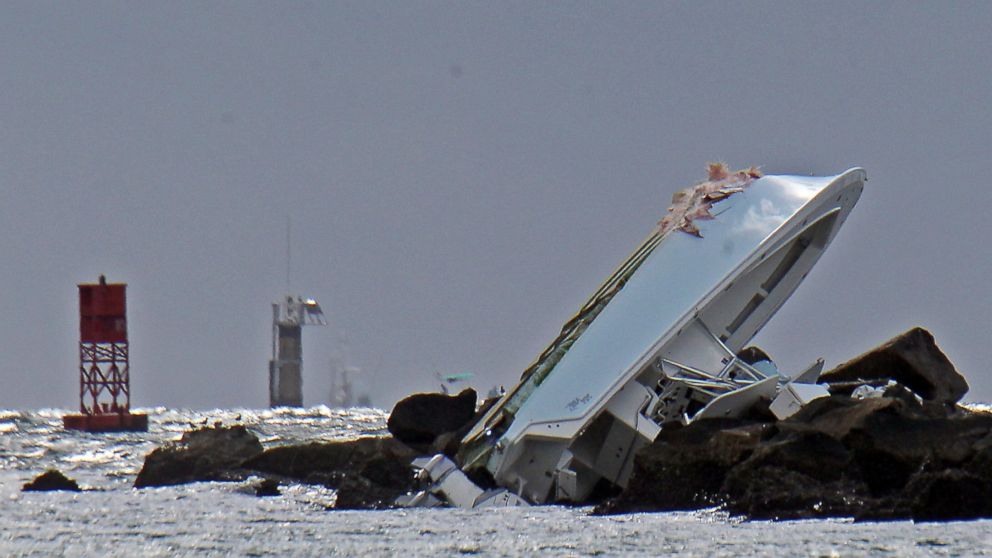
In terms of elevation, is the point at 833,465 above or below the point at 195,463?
above

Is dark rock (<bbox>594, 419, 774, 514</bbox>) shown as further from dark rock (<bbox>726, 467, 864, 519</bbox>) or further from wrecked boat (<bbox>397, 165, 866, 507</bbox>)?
wrecked boat (<bbox>397, 165, 866, 507</bbox>)

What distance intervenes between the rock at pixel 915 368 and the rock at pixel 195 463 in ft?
40.6

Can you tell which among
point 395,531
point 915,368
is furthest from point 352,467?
point 915,368

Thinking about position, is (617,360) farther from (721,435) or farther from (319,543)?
(319,543)

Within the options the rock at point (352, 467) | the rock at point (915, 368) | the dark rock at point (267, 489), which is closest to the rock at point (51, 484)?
the rock at point (352, 467)

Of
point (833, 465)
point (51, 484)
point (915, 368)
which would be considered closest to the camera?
point (833, 465)

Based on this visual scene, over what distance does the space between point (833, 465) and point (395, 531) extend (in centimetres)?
582

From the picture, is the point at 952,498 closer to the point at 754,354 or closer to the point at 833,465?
the point at 833,465

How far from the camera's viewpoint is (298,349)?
153625 mm

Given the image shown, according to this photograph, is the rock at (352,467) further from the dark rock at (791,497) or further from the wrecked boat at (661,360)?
the dark rock at (791,497)

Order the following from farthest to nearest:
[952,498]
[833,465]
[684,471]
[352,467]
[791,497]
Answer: [352,467]
[684,471]
[833,465]
[791,497]
[952,498]

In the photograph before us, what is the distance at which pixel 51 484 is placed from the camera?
34.3 metres

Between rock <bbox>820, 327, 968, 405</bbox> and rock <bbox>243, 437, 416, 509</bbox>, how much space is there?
7.81 meters

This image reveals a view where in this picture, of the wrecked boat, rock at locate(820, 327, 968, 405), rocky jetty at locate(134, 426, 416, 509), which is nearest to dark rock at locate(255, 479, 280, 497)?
rocky jetty at locate(134, 426, 416, 509)
